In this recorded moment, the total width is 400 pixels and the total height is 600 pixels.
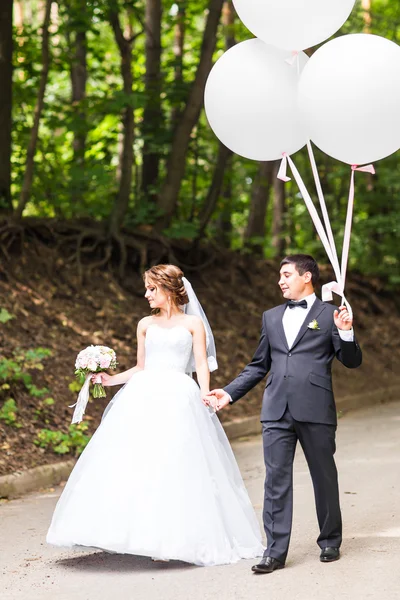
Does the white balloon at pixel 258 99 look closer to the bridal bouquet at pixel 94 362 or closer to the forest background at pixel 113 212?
the bridal bouquet at pixel 94 362

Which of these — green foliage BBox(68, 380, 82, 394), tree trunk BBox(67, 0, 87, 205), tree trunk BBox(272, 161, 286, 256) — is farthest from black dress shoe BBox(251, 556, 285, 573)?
tree trunk BBox(272, 161, 286, 256)

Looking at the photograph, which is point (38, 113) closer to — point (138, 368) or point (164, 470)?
point (138, 368)

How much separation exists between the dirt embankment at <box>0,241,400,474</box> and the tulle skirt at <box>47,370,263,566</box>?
122 inches

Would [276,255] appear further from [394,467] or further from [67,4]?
[394,467]

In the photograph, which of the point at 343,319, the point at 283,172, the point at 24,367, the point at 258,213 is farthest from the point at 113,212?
the point at 343,319

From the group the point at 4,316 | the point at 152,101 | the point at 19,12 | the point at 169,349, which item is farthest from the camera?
the point at 19,12

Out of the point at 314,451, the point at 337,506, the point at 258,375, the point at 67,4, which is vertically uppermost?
the point at 67,4

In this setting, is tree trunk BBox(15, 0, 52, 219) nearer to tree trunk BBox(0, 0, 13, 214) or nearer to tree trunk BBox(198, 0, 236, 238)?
tree trunk BBox(0, 0, 13, 214)

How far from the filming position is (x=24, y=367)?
11258mm

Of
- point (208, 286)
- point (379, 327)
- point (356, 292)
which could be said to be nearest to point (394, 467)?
point (208, 286)

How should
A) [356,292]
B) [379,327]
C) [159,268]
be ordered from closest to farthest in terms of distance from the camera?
[159,268]
[379,327]
[356,292]

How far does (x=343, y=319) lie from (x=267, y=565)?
1.63 meters

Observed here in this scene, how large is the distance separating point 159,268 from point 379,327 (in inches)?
520

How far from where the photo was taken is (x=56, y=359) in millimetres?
11953
